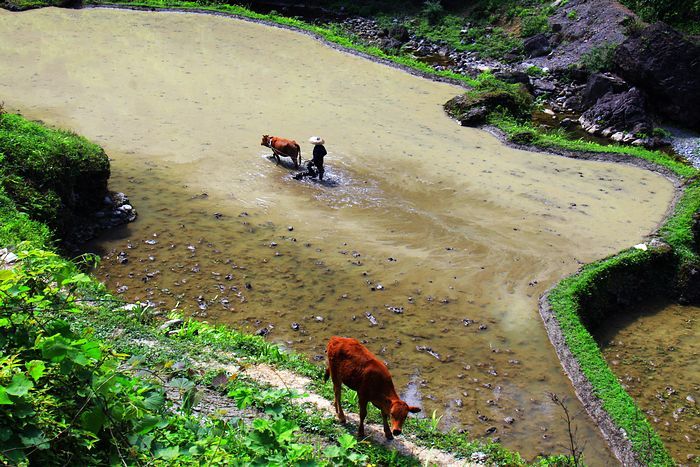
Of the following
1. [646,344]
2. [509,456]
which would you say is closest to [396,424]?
[509,456]

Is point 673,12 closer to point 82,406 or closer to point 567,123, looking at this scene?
point 567,123

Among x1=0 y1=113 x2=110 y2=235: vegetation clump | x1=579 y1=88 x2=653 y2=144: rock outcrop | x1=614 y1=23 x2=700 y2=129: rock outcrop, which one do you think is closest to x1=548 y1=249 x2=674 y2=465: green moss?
x1=579 y1=88 x2=653 y2=144: rock outcrop

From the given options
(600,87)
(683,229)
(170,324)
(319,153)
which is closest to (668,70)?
(600,87)

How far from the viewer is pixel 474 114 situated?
20469mm

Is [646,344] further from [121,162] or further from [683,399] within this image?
[121,162]

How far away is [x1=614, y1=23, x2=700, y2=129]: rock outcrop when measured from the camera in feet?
73.8

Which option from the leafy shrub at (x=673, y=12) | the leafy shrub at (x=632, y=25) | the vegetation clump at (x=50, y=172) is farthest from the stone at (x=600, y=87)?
the vegetation clump at (x=50, y=172)

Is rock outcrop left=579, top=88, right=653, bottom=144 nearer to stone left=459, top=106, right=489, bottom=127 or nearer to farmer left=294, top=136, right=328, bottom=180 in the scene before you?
stone left=459, top=106, right=489, bottom=127

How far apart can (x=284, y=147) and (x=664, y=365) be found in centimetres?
1040

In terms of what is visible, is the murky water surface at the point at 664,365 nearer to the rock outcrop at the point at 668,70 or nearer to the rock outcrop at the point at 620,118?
the rock outcrop at the point at 620,118

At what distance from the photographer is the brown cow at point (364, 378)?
721cm

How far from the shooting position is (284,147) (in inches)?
632

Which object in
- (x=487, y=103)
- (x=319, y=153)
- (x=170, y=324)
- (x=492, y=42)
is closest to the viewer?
(x=170, y=324)

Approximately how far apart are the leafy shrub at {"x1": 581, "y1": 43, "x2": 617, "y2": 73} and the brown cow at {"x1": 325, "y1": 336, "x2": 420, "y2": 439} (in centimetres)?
2307
